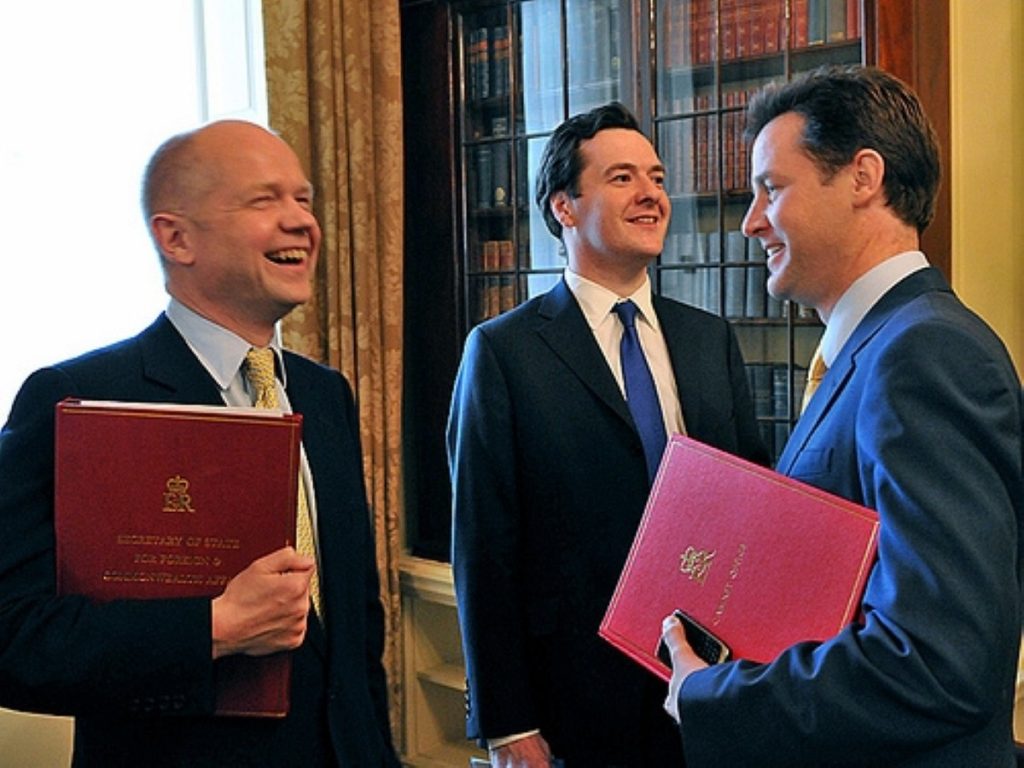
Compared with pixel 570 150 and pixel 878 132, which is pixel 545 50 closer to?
pixel 570 150

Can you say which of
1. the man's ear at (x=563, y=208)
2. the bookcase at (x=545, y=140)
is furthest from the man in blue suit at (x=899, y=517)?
the bookcase at (x=545, y=140)

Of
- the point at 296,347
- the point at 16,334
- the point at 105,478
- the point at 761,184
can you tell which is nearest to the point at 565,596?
the point at 761,184

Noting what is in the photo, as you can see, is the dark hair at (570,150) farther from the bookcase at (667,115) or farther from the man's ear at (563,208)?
the bookcase at (667,115)

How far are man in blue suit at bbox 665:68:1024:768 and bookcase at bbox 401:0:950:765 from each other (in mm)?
1255

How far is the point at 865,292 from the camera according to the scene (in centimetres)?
137

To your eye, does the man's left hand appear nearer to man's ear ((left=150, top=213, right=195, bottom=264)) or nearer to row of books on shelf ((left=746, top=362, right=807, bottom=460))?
man's ear ((left=150, top=213, right=195, bottom=264))

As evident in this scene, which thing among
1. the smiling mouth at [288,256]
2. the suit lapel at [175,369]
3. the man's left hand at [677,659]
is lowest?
the man's left hand at [677,659]

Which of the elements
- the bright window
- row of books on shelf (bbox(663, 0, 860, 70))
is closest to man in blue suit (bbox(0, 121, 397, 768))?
the bright window

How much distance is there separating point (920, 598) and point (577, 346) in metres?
0.97

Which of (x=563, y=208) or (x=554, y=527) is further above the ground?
(x=563, y=208)

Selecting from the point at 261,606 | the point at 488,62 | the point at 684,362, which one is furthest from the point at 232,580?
the point at 488,62

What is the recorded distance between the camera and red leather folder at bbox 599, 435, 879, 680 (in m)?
1.20

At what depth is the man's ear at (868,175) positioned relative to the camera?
1369 millimetres

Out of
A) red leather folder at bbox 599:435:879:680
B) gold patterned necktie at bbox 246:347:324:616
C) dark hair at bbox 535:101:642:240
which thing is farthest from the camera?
dark hair at bbox 535:101:642:240
